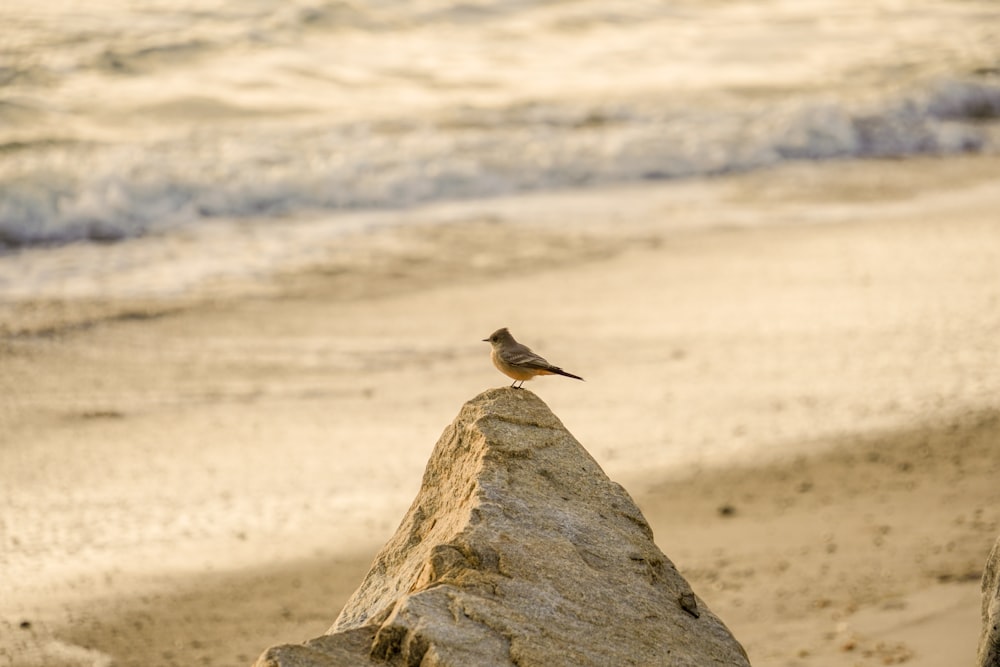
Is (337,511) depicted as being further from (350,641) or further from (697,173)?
(697,173)

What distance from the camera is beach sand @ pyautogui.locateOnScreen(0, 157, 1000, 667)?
6344 millimetres

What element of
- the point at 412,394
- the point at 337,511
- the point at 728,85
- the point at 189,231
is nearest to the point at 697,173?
the point at 728,85

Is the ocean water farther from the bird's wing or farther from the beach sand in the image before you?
the bird's wing

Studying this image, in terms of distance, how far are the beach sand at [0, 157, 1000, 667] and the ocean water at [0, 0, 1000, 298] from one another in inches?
81.6

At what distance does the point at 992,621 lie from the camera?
428cm

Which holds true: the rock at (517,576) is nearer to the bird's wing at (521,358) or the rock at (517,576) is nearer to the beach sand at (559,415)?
the bird's wing at (521,358)

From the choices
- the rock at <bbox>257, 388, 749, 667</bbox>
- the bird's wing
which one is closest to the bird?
the bird's wing

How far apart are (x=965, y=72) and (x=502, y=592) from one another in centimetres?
1851

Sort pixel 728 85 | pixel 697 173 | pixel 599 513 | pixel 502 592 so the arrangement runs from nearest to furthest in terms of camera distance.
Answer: pixel 502 592 < pixel 599 513 < pixel 697 173 < pixel 728 85

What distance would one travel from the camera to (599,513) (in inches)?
168

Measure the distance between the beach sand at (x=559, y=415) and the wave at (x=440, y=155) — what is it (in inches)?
71.9

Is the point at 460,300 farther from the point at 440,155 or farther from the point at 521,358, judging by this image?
the point at 521,358

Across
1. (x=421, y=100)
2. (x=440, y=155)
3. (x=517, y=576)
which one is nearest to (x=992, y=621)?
(x=517, y=576)

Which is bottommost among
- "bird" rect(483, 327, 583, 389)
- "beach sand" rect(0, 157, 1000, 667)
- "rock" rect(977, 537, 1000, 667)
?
"beach sand" rect(0, 157, 1000, 667)
